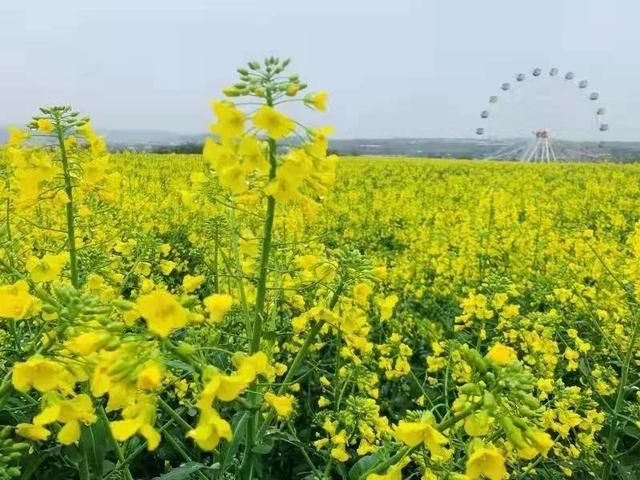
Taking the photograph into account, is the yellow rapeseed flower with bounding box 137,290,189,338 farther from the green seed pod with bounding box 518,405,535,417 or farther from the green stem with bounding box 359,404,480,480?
the green seed pod with bounding box 518,405,535,417

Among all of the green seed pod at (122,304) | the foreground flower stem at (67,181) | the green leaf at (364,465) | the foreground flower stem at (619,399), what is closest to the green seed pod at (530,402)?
the green leaf at (364,465)

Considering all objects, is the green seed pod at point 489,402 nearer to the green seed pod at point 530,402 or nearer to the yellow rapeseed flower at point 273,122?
the green seed pod at point 530,402

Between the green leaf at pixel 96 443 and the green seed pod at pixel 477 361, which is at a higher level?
the green seed pod at pixel 477 361

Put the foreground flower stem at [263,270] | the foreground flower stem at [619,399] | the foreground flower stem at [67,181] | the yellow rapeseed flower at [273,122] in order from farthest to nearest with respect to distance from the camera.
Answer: the foreground flower stem at [619,399], the foreground flower stem at [67,181], the foreground flower stem at [263,270], the yellow rapeseed flower at [273,122]

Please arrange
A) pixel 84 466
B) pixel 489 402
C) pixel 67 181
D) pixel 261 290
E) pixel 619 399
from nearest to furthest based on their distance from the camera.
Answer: pixel 489 402 < pixel 261 290 < pixel 84 466 < pixel 67 181 < pixel 619 399

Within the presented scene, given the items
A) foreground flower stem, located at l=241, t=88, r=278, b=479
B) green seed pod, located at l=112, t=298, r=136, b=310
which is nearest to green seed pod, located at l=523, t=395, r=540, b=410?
foreground flower stem, located at l=241, t=88, r=278, b=479

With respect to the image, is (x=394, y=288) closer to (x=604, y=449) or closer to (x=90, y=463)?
(x=604, y=449)

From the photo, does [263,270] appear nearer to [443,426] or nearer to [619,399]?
[443,426]

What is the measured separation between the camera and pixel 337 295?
156cm

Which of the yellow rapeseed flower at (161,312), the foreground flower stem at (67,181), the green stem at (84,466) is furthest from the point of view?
the foreground flower stem at (67,181)

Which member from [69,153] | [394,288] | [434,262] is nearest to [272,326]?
[69,153]

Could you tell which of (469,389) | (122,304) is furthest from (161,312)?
(469,389)

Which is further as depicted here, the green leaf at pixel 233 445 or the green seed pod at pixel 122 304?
the green leaf at pixel 233 445

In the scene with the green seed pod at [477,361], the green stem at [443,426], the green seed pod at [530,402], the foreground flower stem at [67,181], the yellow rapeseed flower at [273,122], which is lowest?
the green stem at [443,426]
